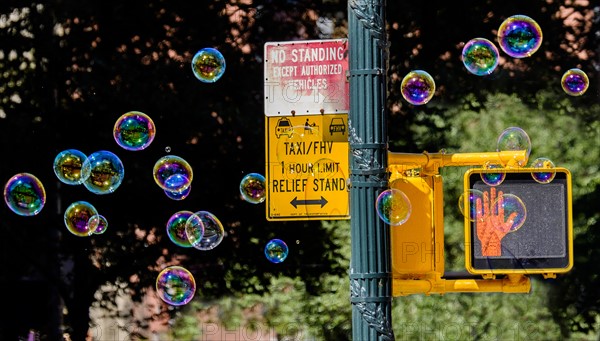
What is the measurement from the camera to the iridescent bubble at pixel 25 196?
970 cm

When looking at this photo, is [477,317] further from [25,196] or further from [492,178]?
[492,178]

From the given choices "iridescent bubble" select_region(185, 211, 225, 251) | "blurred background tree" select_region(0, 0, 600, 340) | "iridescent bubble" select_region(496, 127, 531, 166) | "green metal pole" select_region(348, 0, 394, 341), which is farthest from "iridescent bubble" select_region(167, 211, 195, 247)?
"green metal pole" select_region(348, 0, 394, 341)

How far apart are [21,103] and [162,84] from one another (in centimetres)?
165

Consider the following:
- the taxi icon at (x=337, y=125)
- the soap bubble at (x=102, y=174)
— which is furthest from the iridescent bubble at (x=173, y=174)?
the taxi icon at (x=337, y=125)

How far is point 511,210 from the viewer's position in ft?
18.3

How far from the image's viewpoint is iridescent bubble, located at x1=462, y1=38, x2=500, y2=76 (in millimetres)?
8742

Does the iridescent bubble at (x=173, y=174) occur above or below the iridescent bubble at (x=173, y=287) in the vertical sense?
above

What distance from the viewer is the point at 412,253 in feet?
19.0

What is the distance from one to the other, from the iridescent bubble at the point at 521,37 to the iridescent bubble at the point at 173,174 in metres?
2.92

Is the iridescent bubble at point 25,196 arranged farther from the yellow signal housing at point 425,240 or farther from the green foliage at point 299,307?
the yellow signal housing at point 425,240

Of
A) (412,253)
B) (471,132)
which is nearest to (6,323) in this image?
(471,132)

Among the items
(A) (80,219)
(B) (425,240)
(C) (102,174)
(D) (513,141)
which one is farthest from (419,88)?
(A) (80,219)

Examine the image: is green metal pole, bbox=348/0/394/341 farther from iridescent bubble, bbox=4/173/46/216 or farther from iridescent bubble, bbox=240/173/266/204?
iridescent bubble, bbox=4/173/46/216

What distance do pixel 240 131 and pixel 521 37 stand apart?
4.79 metres
